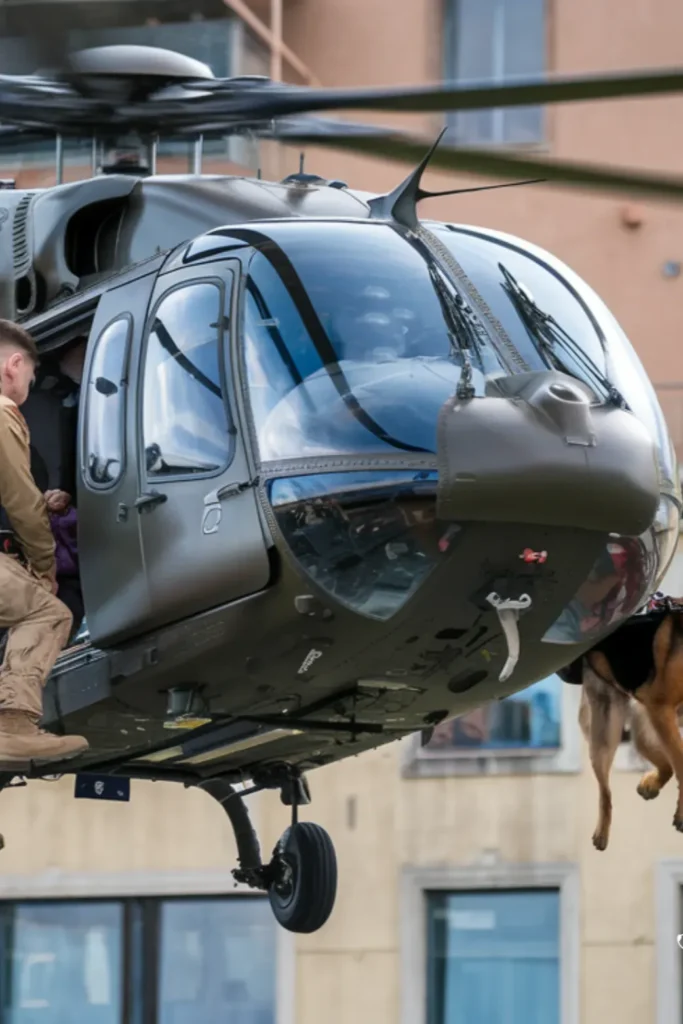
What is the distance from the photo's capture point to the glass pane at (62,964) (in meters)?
19.5

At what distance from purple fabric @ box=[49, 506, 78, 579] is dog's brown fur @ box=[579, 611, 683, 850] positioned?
208cm

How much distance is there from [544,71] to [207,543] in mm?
11748

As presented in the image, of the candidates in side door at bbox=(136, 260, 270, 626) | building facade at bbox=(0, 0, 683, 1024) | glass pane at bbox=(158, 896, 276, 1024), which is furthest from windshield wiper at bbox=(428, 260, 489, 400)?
glass pane at bbox=(158, 896, 276, 1024)

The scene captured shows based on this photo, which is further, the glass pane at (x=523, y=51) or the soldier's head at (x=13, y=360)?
the glass pane at (x=523, y=51)

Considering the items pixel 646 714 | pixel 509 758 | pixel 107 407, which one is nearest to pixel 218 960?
pixel 509 758

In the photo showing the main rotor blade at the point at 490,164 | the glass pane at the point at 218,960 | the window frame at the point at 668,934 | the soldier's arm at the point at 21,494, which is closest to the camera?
the main rotor blade at the point at 490,164

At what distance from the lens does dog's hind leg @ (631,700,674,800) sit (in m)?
10.5

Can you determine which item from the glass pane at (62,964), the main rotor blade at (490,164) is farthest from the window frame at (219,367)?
the glass pane at (62,964)

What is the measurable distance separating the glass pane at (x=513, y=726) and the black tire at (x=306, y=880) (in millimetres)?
6038

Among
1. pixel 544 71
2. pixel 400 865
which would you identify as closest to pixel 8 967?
pixel 400 865

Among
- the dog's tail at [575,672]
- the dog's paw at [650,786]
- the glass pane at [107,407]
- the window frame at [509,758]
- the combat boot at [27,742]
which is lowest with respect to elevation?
the dog's paw at [650,786]

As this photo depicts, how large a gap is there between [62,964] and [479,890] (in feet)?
11.0

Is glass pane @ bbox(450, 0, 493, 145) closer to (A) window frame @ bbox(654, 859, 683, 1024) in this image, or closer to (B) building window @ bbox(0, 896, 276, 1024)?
Answer: (A) window frame @ bbox(654, 859, 683, 1024)

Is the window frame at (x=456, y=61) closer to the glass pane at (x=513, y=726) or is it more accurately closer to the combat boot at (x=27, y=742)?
the glass pane at (x=513, y=726)
